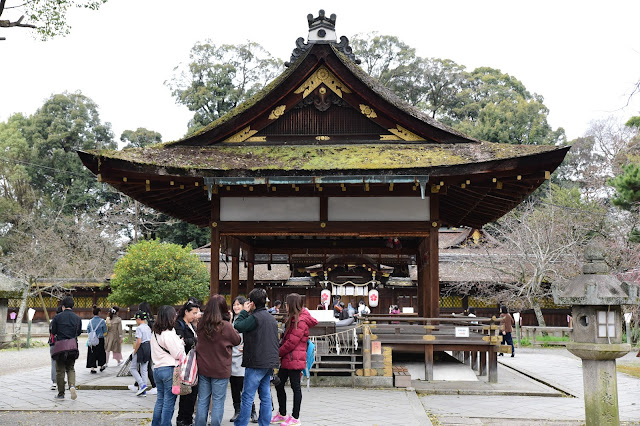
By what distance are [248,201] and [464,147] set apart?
486cm

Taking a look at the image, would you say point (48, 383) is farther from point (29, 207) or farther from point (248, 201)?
point (29, 207)

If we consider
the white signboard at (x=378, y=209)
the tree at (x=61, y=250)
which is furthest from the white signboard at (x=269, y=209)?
the tree at (x=61, y=250)

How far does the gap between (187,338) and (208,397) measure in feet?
3.07

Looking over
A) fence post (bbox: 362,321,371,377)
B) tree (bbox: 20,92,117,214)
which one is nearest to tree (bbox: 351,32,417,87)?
tree (bbox: 20,92,117,214)

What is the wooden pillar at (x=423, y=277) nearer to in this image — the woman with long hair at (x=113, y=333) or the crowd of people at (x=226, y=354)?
the crowd of people at (x=226, y=354)

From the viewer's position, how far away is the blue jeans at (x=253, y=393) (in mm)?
7195

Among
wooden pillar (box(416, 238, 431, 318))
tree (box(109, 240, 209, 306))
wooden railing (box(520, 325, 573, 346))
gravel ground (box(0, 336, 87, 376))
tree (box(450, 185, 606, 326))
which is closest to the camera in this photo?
wooden pillar (box(416, 238, 431, 318))

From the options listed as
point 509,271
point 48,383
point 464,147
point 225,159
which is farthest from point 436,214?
point 509,271

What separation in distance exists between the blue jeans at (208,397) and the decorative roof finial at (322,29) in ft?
30.1

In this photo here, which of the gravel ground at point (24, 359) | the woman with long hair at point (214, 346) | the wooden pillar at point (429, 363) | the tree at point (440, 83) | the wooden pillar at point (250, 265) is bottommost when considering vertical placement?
the gravel ground at point (24, 359)

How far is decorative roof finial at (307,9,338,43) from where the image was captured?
45.9ft

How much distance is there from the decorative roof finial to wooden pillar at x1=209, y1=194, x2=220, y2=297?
14.0 feet

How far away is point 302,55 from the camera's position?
14109mm

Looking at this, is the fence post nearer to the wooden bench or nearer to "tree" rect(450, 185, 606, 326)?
the wooden bench
